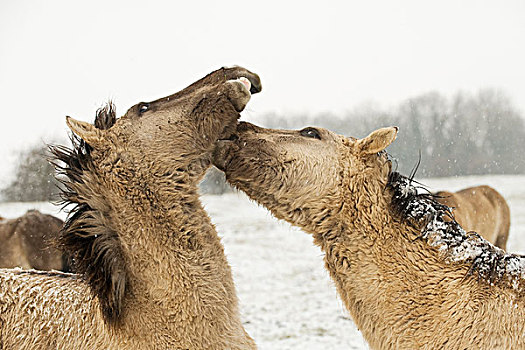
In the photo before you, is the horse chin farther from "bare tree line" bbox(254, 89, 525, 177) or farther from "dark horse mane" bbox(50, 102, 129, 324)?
"bare tree line" bbox(254, 89, 525, 177)

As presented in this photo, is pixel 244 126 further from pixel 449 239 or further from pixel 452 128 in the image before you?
pixel 452 128

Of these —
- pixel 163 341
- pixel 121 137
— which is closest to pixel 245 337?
pixel 163 341

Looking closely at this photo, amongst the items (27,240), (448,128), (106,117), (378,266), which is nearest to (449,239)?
(378,266)

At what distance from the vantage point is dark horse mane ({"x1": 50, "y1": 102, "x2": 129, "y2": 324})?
2721mm

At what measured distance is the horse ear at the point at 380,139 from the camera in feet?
9.39

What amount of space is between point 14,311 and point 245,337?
164 centimetres

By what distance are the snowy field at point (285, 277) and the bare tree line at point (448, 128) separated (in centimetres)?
113

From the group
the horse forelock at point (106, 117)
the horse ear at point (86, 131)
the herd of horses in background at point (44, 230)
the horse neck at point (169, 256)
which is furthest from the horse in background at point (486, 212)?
the horse ear at point (86, 131)

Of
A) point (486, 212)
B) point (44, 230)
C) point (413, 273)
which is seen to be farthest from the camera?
point (486, 212)

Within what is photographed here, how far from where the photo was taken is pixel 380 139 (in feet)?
9.44

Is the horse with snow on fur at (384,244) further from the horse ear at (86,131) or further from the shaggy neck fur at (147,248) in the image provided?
the horse ear at (86,131)

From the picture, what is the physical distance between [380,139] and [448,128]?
22229 millimetres

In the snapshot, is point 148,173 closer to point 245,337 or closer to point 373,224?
point 245,337

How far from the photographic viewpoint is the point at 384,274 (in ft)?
8.89
